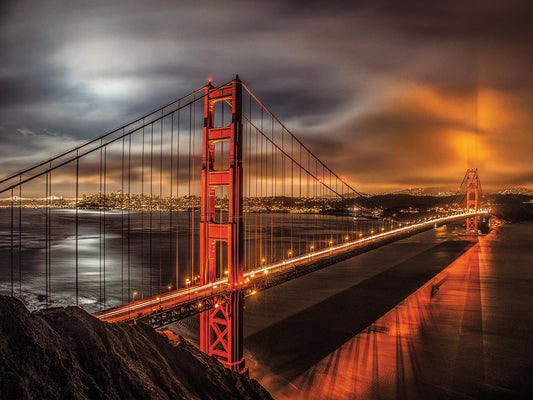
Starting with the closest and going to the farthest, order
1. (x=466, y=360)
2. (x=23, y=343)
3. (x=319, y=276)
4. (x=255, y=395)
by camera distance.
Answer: (x=23, y=343)
(x=255, y=395)
(x=466, y=360)
(x=319, y=276)

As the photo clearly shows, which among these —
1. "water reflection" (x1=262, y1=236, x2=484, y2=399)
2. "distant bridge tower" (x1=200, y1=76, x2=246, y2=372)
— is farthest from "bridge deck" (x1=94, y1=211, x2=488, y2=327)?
"water reflection" (x1=262, y1=236, x2=484, y2=399)

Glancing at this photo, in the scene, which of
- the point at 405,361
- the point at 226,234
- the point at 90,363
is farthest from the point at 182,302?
the point at 405,361

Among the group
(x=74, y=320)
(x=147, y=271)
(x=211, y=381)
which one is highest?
(x=74, y=320)

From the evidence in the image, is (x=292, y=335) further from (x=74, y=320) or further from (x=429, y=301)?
(x=74, y=320)

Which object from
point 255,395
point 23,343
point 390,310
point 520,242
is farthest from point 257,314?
point 520,242

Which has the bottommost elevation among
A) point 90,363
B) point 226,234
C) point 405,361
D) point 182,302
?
point 405,361

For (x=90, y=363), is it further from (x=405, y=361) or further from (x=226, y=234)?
(x=405, y=361)
